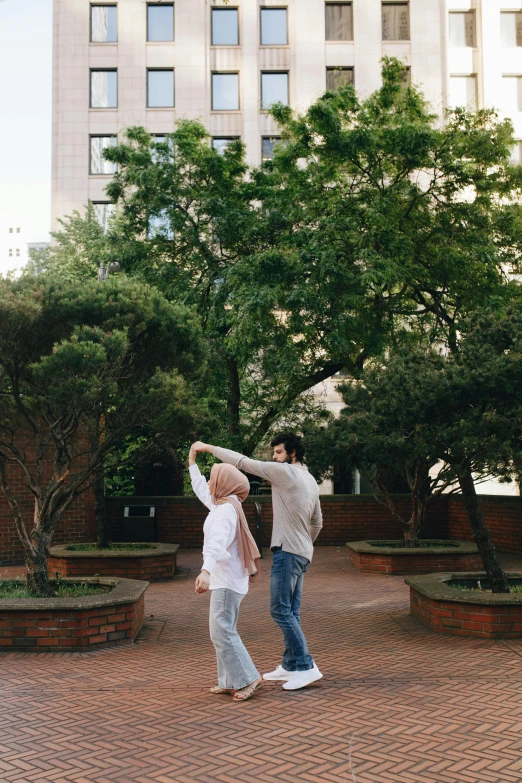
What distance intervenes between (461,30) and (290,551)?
37866mm

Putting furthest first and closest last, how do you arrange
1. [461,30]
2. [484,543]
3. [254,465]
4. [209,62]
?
1. [461,30]
2. [209,62]
3. [484,543]
4. [254,465]

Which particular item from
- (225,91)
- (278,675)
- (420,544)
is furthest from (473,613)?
(225,91)

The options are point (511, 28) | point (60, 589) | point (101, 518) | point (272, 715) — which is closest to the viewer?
point (272, 715)

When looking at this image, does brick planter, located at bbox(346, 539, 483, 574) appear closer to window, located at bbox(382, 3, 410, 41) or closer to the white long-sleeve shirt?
the white long-sleeve shirt

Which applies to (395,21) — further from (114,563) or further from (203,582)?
(203,582)

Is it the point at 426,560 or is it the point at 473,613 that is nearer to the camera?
the point at 473,613

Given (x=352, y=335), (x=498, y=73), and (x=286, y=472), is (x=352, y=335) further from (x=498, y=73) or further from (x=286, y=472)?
(x=498, y=73)

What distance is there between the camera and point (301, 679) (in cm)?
637

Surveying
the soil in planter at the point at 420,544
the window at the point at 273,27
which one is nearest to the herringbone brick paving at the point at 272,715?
the soil in planter at the point at 420,544

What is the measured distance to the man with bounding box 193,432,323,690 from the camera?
20.7ft

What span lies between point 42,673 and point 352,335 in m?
10.6

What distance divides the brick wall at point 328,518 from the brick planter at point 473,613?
34.7 ft

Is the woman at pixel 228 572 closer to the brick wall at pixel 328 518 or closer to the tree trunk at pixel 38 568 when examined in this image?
the tree trunk at pixel 38 568

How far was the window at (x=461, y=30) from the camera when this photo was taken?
38.8 m
